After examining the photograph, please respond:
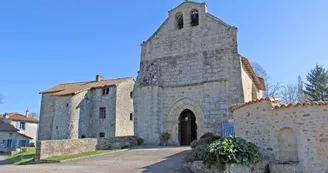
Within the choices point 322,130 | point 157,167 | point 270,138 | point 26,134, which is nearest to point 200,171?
point 157,167

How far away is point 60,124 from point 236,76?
1901 cm

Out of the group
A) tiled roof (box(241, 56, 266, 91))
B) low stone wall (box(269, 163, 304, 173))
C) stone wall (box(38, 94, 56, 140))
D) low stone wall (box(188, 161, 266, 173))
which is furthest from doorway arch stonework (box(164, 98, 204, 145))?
stone wall (box(38, 94, 56, 140))

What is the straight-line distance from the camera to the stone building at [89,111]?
26703mm

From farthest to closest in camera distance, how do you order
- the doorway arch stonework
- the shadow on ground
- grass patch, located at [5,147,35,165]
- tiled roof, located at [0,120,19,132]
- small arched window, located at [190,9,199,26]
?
1. tiled roof, located at [0,120,19,132]
2. small arched window, located at [190,9,199,26]
3. the doorway arch stonework
4. grass patch, located at [5,147,35,165]
5. the shadow on ground

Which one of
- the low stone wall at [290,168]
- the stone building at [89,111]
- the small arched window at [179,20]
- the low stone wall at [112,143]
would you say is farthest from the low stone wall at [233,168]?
the stone building at [89,111]

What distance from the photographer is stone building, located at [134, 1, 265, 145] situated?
57.2ft

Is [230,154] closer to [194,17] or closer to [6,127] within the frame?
[194,17]

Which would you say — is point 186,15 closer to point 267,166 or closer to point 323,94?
point 267,166

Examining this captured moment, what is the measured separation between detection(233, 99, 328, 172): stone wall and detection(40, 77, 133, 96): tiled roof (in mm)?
21319

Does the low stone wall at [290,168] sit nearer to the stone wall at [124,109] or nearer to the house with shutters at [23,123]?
the stone wall at [124,109]

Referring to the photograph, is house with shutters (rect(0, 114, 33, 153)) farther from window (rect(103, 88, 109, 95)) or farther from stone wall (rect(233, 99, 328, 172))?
stone wall (rect(233, 99, 328, 172))

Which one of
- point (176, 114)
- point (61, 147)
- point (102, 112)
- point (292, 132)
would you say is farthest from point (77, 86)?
point (292, 132)

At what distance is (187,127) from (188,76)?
3.94 metres

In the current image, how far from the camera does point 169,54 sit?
20.0 meters
